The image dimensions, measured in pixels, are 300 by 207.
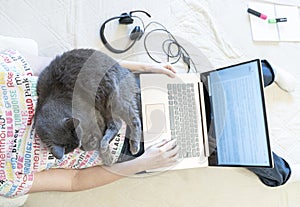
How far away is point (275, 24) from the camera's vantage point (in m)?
1.48

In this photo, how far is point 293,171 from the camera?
1306 mm

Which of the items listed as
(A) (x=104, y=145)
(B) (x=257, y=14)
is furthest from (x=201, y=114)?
(B) (x=257, y=14)

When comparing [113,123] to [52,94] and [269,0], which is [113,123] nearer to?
[52,94]

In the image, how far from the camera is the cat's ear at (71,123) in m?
0.83

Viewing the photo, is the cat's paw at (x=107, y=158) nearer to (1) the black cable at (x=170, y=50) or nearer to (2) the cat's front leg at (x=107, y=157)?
(2) the cat's front leg at (x=107, y=157)

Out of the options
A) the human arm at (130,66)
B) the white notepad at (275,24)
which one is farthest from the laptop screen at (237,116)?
the white notepad at (275,24)

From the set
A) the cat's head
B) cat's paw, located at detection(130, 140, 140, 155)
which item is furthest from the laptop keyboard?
the cat's head

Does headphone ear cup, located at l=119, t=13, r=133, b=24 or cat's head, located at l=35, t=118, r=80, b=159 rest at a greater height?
headphone ear cup, located at l=119, t=13, r=133, b=24

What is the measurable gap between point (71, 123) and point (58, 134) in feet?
0.18

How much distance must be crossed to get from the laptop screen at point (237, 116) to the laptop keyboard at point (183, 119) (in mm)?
54

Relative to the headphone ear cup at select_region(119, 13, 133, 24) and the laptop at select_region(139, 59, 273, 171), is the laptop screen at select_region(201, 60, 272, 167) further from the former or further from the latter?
the headphone ear cup at select_region(119, 13, 133, 24)

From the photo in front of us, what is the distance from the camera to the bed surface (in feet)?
4.21

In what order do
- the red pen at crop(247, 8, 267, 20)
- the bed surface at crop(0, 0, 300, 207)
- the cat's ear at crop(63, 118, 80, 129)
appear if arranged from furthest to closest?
the red pen at crop(247, 8, 267, 20) < the bed surface at crop(0, 0, 300, 207) < the cat's ear at crop(63, 118, 80, 129)

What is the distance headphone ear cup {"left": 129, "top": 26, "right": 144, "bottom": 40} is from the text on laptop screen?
379 mm
